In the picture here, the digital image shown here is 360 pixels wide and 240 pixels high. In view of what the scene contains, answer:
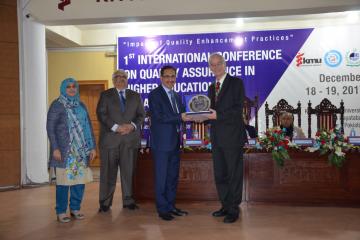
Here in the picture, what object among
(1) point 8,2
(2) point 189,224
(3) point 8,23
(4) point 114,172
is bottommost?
(2) point 189,224

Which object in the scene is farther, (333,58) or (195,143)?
(333,58)

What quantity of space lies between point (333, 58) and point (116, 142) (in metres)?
4.70

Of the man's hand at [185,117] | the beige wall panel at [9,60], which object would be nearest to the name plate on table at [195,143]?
the man's hand at [185,117]

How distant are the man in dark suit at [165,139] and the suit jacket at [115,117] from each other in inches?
18.5

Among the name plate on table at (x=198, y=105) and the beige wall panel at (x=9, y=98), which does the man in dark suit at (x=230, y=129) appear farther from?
the beige wall panel at (x=9, y=98)

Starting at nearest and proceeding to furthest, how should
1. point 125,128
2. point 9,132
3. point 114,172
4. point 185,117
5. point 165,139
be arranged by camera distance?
point 185,117 → point 165,139 → point 125,128 → point 114,172 → point 9,132

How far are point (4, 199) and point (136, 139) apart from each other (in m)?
1.93

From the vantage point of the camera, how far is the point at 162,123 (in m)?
3.45

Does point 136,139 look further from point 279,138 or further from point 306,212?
point 306,212

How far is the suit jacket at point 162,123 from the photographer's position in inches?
135

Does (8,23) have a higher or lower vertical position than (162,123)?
higher

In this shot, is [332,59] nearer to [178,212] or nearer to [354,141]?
[354,141]

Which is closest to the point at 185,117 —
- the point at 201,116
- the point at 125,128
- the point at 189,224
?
the point at 201,116

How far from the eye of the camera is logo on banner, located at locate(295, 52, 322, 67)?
703cm
